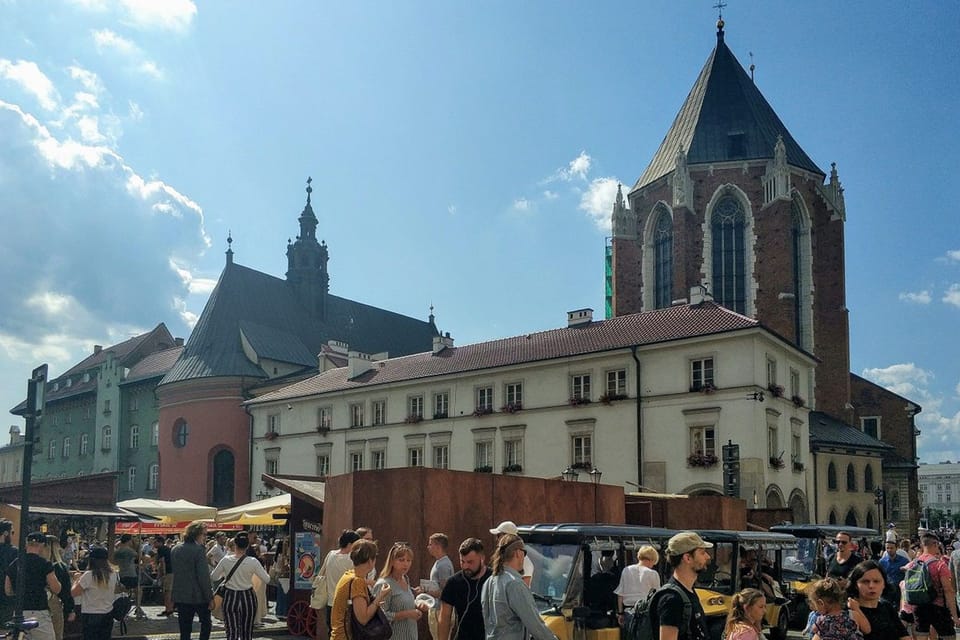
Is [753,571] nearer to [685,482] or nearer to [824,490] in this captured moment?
[685,482]

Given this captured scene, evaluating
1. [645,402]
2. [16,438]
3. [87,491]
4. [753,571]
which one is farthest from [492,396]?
[16,438]

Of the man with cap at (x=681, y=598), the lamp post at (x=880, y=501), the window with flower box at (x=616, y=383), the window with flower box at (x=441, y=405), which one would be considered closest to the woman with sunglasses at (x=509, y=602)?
the man with cap at (x=681, y=598)

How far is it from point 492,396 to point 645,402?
7.39 metres

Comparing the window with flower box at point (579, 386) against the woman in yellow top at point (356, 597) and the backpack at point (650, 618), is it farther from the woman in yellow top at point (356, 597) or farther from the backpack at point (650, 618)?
the backpack at point (650, 618)

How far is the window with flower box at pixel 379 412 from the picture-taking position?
4572 cm

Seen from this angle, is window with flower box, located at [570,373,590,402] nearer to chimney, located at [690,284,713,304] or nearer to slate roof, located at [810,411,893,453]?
chimney, located at [690,284,713,304]

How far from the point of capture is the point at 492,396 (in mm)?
41812

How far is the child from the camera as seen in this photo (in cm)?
681

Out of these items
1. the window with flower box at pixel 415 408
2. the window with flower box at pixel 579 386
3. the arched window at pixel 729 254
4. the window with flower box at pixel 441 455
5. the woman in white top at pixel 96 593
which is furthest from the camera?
the arched window at pixel 729 254

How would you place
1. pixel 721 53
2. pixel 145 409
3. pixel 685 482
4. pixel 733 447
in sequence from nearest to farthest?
pixel 733 447 < pixel 685 482 < pixel 721 53 < pixel 145 409

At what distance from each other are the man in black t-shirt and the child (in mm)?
2471

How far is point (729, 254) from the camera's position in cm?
5362

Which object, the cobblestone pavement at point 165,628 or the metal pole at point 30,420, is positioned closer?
the metal pole at point 30,420

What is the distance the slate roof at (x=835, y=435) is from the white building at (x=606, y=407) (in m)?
7.59
